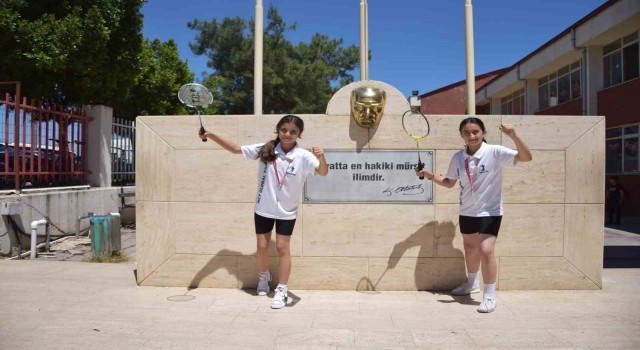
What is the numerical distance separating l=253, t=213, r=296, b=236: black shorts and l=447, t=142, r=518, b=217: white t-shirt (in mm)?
1736

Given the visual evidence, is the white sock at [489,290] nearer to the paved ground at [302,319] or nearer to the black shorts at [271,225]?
the paved ground at [302,319]

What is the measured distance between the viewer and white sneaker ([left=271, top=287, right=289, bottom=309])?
4734 millimetres

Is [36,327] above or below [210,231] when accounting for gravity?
below

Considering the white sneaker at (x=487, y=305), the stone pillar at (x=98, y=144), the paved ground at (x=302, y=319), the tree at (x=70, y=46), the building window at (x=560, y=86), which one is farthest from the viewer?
the building window at (x=560, y=86)

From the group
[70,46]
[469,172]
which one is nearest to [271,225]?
[469,172]

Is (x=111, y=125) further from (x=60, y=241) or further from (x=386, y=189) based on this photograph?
(x=386, y=189)

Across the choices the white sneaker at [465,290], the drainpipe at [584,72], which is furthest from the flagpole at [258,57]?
the drainpipe at [584,72]

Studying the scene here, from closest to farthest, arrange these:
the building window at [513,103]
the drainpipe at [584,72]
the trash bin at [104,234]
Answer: the trash bin at [104,234] → the drainpipe at [584,72] → the building window at [513,103]

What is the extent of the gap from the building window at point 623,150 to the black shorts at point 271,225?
1762 centimetres

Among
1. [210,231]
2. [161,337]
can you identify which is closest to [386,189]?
[210,231]

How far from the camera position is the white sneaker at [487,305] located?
15.2ft

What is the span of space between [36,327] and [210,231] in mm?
1926

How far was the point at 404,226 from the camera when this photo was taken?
541 cm

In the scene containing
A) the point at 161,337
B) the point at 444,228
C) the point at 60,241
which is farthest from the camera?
the point at 60,241
